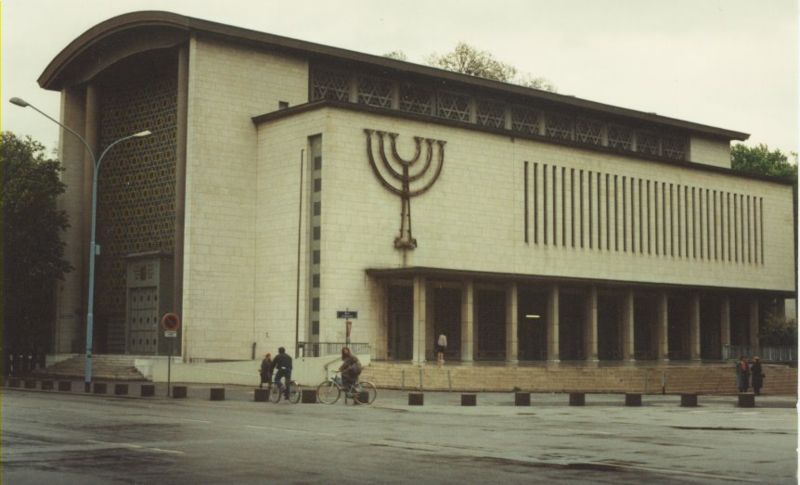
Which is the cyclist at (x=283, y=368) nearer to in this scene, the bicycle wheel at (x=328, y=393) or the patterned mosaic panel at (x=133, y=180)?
the bicycle wheel at (x=328, y=393)

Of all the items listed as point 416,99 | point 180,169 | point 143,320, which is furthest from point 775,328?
point 143,320

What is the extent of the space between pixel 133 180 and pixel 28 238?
637 cm

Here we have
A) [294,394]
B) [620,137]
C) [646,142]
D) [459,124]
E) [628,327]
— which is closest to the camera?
[294,394]

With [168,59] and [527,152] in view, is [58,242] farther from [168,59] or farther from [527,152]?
[527,152]

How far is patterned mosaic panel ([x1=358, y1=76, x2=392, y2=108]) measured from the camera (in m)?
57.9

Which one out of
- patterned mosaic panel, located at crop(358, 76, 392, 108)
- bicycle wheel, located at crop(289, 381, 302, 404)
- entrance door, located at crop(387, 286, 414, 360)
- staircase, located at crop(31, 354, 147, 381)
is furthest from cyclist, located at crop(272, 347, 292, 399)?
patterned mosaic panel, located at crop(358, 76, 392, 108)

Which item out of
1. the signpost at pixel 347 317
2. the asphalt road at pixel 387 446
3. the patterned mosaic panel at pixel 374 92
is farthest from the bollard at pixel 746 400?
the patterned mosaic panel at pixel 374 92

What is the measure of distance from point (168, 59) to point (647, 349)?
32618 mm

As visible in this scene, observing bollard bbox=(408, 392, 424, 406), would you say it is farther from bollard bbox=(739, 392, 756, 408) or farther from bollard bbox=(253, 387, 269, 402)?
bollard bbox=(739, 392, 756, 408)

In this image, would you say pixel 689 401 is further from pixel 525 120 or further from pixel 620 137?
pixel 620 137

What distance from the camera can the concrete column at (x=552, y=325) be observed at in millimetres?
55884

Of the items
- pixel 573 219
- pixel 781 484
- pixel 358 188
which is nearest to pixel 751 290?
pixel 573 219

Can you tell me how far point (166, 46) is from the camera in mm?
54000

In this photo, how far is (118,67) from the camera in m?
58.5
